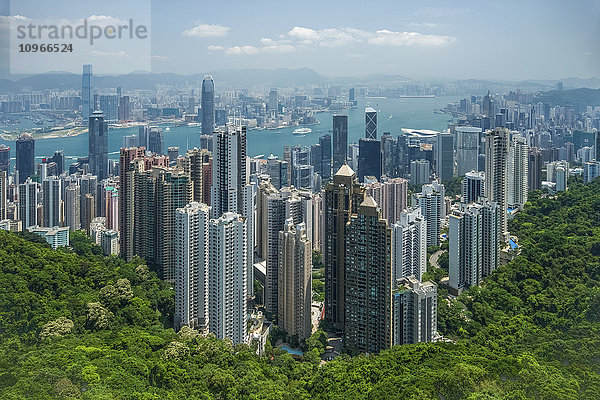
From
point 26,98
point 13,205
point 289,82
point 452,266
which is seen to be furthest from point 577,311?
point 13,205

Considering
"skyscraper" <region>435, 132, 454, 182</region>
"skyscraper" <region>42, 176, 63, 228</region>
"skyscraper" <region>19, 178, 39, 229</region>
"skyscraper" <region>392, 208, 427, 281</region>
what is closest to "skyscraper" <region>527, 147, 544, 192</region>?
"skyscraper" <region>435, 132, 454, 182</region>

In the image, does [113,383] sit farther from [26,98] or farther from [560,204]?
[560,204]

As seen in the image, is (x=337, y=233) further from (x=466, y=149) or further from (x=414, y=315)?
(x=466, y=149)

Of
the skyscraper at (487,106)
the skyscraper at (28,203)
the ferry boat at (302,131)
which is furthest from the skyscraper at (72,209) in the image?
the skyscraper at (487,106)

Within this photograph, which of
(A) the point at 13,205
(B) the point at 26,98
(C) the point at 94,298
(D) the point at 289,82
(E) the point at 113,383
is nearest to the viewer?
(E) the point at 113,383

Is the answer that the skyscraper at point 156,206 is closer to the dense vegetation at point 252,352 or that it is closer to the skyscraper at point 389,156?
the dense vegetation at point 252,352

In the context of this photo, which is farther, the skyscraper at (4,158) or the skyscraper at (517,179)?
the skyscraper at (517,179)
